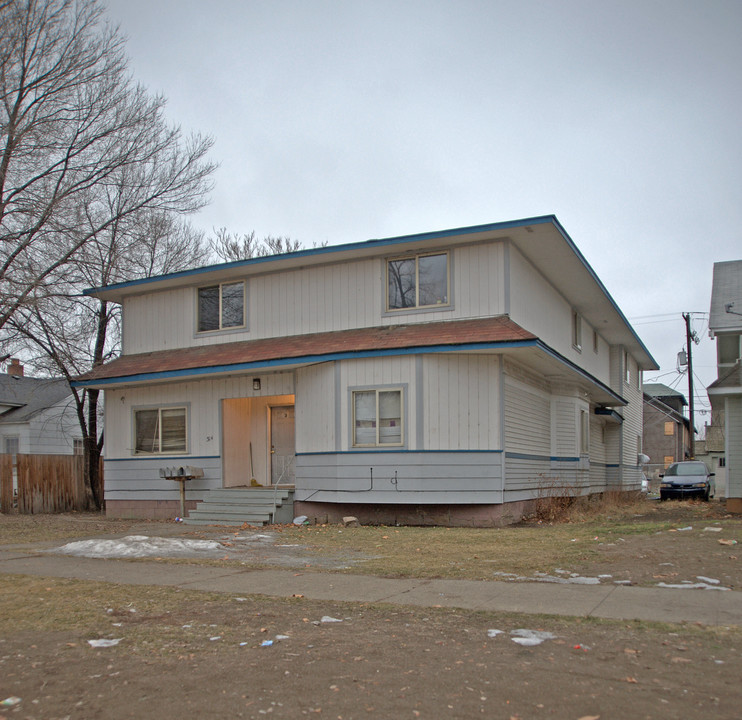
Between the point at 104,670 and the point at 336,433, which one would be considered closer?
the point at 104,670

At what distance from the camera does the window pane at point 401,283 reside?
1786 centimetres

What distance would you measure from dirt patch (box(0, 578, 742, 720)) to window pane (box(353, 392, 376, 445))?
968 cm

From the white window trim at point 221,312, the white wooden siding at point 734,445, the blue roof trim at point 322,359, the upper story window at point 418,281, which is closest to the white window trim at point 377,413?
the blue roof trim at point 322,359

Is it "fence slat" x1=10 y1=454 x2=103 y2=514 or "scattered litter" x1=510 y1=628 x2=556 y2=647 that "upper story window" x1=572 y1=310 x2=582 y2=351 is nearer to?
"fence slat" x1=10 y1=454 x2=103 y2=514

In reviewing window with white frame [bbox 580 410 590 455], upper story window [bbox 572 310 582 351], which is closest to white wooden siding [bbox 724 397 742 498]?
window with white frame [bbox 580 410 590 455]

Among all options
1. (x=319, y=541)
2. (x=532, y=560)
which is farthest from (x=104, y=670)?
A: (x=319, y=541)

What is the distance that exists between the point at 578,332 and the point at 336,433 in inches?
401

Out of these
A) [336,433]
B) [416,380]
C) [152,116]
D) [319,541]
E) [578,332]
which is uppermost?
[152,116]

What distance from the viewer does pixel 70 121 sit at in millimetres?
20953

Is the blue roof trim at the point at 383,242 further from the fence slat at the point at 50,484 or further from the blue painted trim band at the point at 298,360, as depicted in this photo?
the fence slat at the point at 50,484

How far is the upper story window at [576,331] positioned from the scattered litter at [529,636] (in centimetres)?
1756

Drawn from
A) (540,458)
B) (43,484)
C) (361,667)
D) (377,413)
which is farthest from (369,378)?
(43,484)

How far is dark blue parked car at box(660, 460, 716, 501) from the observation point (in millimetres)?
→ 27312

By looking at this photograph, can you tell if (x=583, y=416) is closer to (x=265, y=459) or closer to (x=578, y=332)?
(x=578, y=332)
